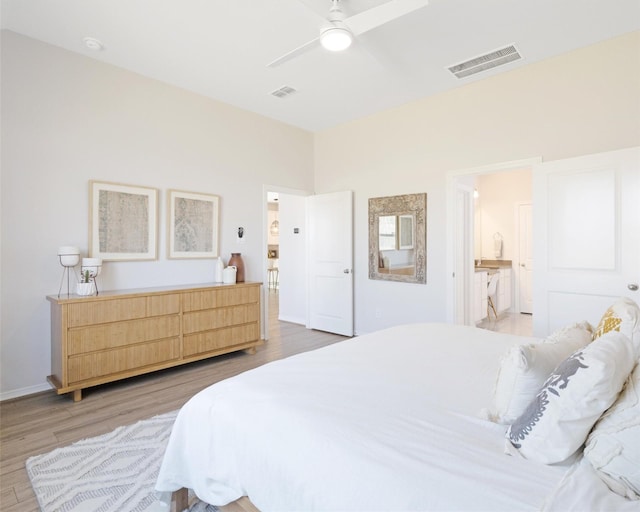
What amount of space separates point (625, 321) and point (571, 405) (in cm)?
67

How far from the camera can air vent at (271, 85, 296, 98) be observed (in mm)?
3920

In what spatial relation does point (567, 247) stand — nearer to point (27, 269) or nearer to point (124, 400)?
point (124, 400)

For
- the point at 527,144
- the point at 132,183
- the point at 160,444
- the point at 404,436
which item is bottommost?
the point at 160,444

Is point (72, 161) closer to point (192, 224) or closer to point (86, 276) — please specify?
point (86, 276)

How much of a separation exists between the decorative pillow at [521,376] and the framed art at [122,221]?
11.5 ft

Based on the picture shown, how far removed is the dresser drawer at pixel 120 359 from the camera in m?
2.84

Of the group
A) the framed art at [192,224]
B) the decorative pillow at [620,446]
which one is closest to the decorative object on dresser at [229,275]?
the framed art at [192,224]

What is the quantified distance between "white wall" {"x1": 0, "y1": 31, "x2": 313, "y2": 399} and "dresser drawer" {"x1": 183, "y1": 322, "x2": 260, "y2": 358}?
2.31ft

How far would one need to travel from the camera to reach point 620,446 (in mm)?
900

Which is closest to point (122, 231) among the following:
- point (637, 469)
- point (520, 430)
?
point (520, 430)

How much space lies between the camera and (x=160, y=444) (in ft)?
7.22

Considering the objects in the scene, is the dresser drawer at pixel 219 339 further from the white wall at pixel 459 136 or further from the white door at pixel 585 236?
the white door at pixel 585 236

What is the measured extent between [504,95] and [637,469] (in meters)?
3.67

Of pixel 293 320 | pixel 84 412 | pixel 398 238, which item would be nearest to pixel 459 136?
pixel 398 238
